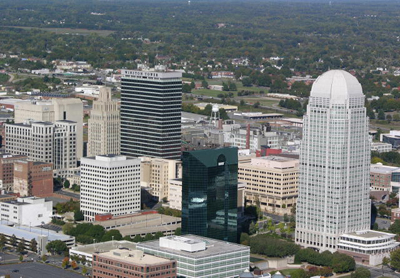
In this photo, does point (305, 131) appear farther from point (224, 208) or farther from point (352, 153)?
point (224, 208)

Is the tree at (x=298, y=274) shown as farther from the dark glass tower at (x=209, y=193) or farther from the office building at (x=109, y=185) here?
the office building at (x=109, y=185)

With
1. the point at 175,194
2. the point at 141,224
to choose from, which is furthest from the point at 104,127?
the point at 141,224

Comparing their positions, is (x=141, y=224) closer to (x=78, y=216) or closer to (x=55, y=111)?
(x=78, y=216)

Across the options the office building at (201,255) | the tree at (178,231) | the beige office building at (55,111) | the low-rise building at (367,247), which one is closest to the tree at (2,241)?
the tree at (178,231)

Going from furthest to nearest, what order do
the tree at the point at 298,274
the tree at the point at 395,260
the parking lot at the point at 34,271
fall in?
the tree at the point at 395,260
the parking lot at the point at 34,271
the tree at the point at 298,274


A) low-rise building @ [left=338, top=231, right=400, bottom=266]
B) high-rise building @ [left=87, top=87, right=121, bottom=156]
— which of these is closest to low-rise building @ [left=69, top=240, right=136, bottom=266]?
low-rise building @ [left=338, top=231, right=400, bottom=266]

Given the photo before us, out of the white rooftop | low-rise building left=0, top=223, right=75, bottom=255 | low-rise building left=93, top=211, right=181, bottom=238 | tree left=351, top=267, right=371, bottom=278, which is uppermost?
the white rooftop

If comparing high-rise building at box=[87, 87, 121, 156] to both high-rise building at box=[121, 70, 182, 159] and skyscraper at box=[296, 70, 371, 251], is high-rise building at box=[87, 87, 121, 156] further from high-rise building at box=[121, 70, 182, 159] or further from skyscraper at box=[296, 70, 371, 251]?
skyscraper at box=[296, 70, 371, 251]
